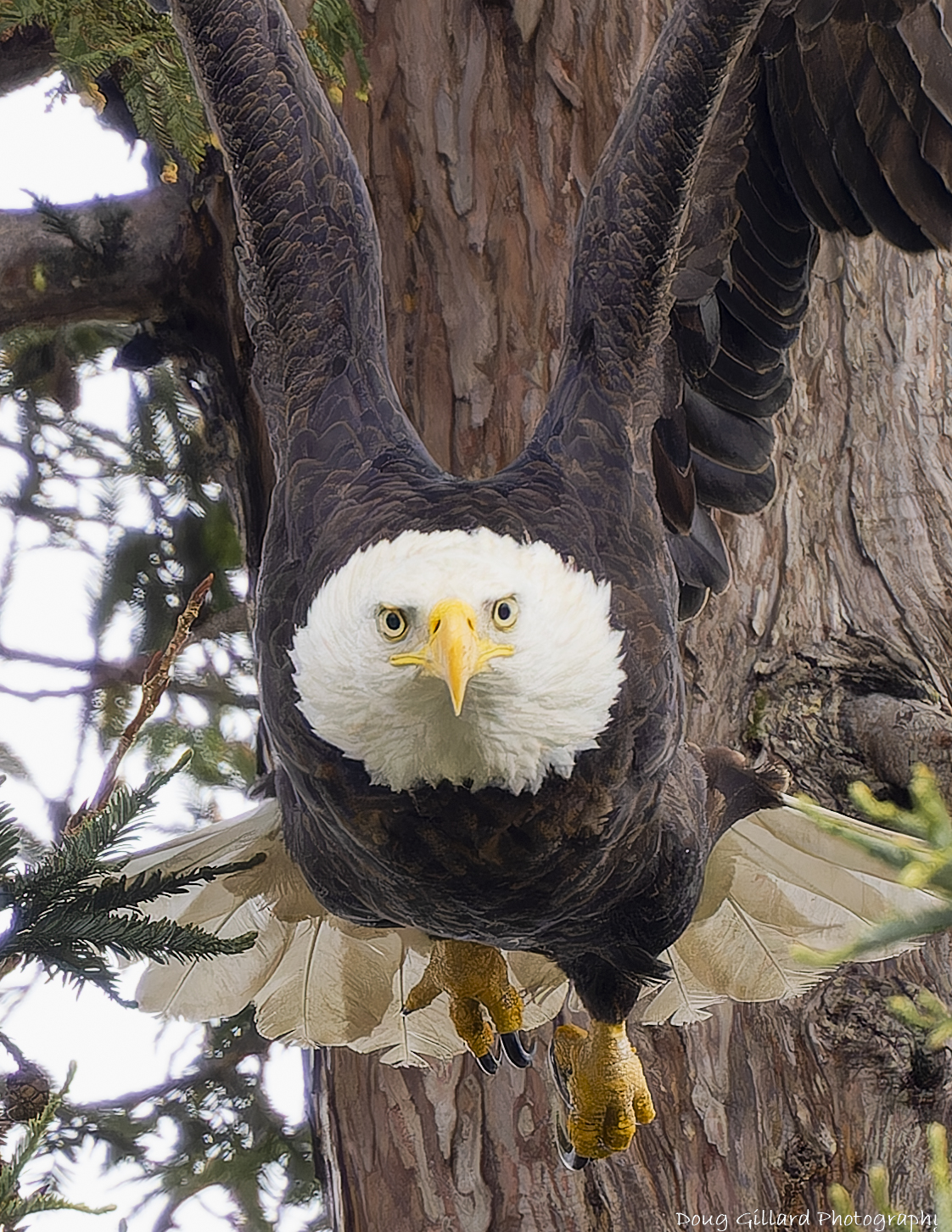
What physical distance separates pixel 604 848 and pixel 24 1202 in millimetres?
740

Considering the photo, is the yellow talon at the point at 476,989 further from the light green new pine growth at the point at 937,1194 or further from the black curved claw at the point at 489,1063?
the light green new pine growth at the point at 937,1194

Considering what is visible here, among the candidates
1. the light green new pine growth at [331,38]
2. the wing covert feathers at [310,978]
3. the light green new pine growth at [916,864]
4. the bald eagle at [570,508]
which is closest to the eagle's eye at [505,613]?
the bald eagle at [570,508]

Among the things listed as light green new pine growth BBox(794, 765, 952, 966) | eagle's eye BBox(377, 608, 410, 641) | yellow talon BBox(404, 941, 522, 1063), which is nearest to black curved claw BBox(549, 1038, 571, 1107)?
yellow talon BBox(404, 941, 522, 1063)

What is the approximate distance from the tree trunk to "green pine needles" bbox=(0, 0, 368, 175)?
1.14ft

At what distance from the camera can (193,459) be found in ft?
10.2

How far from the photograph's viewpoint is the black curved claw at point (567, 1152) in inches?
85.2

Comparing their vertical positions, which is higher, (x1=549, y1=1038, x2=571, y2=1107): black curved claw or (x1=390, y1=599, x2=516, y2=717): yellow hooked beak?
(x1=390, y1=599, x2=516, y2=717): yellow hooked beak

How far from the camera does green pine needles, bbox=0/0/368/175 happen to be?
2.08 m

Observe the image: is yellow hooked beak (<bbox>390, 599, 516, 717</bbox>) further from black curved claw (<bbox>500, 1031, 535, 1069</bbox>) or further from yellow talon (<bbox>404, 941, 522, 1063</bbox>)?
black curved claw (<bbox>500, 1031, 535, 1069</bbox>)

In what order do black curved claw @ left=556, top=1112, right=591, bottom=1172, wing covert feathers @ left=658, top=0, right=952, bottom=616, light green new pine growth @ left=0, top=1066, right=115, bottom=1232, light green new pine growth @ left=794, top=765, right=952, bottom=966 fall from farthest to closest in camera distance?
black curved claw @ left=556, top=1112, right=591, bottom=1172 < wing covert feathers @ left=658, top=0, right=952, bottom=616 < light green new pine growth @ left=0, top=1066, right=115, bottom=1232 < light green new pine growth @ left=794, top=765, right=952, bottom=966

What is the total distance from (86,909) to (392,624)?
406mm

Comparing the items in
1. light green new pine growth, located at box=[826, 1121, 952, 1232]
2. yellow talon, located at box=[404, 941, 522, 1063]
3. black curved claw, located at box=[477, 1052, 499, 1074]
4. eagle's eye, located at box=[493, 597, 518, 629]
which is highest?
eagle's eye, located at box=[493, 597, 518, 629]

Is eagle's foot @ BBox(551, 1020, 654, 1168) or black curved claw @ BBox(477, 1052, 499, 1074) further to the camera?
black curved claw @ BBox(477, 1052, 499, 1074)

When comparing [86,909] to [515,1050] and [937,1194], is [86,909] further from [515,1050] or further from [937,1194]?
[515,1050]
